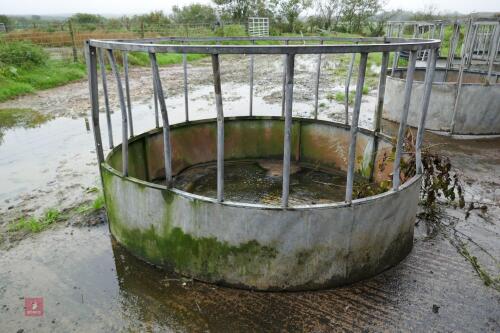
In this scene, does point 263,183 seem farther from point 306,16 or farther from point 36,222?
point 306,16

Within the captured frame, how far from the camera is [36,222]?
4.70 m

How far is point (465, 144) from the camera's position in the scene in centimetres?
784

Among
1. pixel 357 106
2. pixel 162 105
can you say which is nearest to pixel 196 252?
pixel 162 105

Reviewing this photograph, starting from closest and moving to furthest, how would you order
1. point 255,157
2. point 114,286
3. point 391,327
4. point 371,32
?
point 391,327 < point 114,286 < point 255,157 < point 371,32

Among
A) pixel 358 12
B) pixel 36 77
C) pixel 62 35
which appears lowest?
pixel 36 77

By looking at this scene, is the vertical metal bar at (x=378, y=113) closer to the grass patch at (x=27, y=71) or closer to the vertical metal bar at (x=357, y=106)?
the vertical metal bar at (x=357, y=106)

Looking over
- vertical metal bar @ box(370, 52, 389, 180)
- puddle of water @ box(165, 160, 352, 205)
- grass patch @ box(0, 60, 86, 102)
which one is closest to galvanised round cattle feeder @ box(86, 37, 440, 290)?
vertical metal bar @ box(370, 52, 389, 180)

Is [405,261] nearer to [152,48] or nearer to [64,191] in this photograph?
[152,48]

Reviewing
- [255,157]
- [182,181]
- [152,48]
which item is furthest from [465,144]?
[152,48]

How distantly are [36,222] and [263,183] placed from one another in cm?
304

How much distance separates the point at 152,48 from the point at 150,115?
705 centimetres

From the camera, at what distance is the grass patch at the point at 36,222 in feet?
15.1

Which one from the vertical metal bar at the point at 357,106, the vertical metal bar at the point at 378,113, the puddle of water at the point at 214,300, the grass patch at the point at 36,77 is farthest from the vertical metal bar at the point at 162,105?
the grass patch at the point at 36,77

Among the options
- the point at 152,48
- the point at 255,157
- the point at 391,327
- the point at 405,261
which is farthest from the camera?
the point at 255,157
